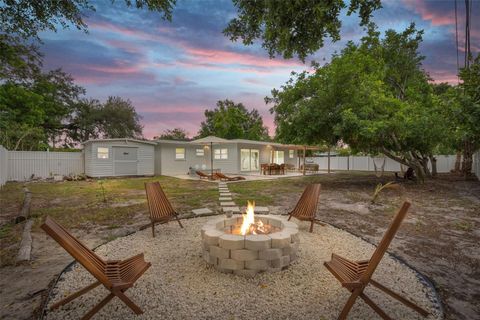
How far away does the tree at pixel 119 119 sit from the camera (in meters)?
28.2

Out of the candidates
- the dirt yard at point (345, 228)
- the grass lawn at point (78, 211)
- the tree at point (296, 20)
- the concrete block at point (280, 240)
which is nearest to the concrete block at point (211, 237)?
the concrete block at point (280, 240)

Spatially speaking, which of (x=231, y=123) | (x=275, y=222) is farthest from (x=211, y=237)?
(x=231, y=123)

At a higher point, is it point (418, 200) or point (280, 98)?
point (280, 98)

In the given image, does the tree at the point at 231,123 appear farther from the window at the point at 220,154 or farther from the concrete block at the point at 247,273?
the concrete block at the point at 247,273

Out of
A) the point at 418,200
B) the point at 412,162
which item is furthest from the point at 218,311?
the point at 412,162

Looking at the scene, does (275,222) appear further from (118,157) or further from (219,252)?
(118,157)

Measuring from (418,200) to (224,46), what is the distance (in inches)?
388

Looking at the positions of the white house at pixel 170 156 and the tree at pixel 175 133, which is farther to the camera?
the tree at pixel 175 133

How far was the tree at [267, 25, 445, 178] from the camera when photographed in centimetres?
1070

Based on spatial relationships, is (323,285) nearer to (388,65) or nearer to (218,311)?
(218,311)

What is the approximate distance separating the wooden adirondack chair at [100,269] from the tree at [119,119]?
2929cm

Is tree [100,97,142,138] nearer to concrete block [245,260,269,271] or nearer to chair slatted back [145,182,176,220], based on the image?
chair slatted back [145,182,176,220]

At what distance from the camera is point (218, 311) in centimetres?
241

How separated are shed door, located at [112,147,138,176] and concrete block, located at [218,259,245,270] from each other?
17.1 metres
